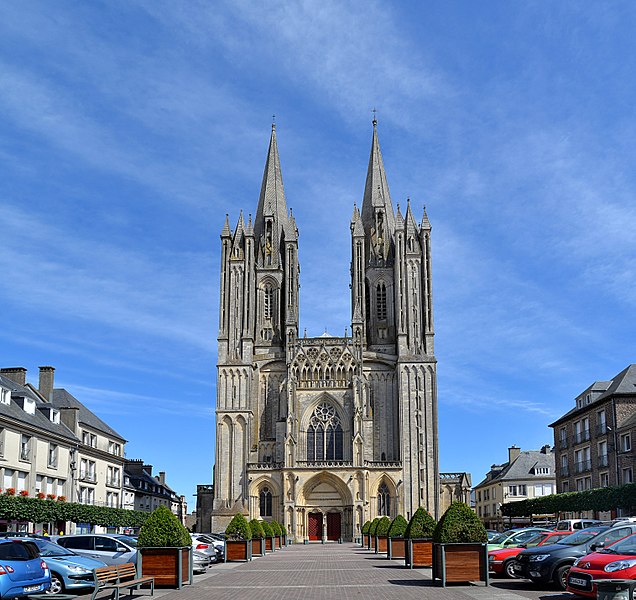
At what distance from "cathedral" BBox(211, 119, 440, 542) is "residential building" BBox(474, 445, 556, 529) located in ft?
58.6

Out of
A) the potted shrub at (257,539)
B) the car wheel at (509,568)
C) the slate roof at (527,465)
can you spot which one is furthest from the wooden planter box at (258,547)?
the slate roof at (527,465)

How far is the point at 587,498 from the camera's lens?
160ft

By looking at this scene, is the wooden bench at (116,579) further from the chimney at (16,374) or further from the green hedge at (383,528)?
the chimney at (16,374)

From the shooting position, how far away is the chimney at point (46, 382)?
179 feet

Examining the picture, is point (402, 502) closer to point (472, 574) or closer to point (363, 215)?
point (363, 215)

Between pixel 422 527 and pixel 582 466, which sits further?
pixel 582 466

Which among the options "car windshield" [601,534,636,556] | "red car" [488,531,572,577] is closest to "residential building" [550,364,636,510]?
"red car" [488,531,572,577]

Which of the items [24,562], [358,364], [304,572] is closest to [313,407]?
[358,364]

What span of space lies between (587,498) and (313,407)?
25.6m

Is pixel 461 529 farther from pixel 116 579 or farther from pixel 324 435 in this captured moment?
pixel 324 435

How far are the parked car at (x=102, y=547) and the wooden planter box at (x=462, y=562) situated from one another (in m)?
8.93

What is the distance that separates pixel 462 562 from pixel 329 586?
11.1ft

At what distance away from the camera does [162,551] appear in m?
20.8

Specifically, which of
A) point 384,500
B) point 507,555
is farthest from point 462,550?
point 384,500
